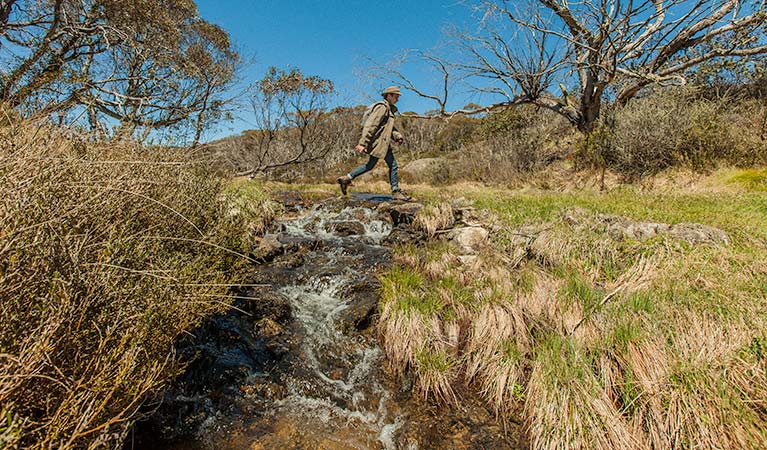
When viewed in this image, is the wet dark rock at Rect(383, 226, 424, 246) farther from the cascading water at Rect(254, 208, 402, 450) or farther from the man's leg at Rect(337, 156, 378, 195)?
the man's leg at Rect(337, 156, 378, 195)

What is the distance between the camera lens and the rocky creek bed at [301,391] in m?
2.44

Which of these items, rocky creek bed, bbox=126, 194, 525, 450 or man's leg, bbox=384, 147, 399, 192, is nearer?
rocky creek bed, bbox=126, 194, 525, 450

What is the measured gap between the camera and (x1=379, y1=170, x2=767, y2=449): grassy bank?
77.3 inches

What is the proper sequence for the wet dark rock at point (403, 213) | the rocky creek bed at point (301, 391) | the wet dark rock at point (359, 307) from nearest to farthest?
the rocky creek bed at point (301, 391), the wet dark rock at point (359, 307), the wet dark rock at point (403, 213)

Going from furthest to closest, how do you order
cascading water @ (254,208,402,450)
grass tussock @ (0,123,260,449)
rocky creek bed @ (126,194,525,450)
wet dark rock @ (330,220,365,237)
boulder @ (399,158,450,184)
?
1. boulder @ (399,158,450,184)
2. wet dark rock @ (330,220,365,237)
3. cascading water @ (254,208,402,450)
4. rocky creek bed @ (126,194,525,450)
5. grass tussock @ (0,123,260,449)

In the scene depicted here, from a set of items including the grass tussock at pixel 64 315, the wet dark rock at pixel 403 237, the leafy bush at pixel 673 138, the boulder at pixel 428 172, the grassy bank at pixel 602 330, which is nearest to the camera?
the grass tussock at pixel 64 315

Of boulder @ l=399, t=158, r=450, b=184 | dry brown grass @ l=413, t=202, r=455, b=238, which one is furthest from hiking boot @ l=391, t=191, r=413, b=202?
boulder @ l=399, t=158, r=450, b=184

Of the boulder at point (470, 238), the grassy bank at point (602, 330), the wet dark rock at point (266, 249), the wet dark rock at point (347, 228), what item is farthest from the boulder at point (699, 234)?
the wet dark rock at point (266, 249)

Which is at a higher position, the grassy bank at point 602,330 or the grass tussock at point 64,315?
the grass tussock at point 64,315

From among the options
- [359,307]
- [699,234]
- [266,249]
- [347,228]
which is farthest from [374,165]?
[699,234]

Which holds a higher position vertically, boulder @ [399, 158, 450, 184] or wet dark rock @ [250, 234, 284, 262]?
boulder @ [399, 158, 450, 184]

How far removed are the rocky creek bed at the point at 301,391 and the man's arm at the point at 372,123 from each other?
4.96m

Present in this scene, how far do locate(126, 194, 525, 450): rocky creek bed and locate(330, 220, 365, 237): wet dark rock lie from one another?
2.48 metres

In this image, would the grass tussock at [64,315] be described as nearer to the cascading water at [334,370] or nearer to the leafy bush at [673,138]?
the cascading water at [334,370]
